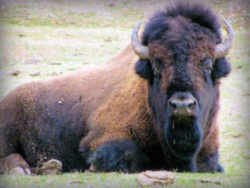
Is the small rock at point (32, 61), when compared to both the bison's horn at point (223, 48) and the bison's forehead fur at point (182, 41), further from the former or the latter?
the bison's horn at point (223, 48)

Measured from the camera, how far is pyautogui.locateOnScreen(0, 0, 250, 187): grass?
5.19m

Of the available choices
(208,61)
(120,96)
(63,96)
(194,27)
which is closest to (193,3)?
(194,27)

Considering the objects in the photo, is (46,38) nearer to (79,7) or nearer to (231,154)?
(79,7)

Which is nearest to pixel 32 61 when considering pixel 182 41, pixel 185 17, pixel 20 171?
pixel 20 171

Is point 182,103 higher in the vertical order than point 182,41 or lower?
lower

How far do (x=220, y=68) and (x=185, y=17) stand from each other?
31.0 inches

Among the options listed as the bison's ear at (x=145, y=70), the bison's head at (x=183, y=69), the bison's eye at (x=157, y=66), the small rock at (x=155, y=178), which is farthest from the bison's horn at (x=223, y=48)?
the small rock at (x=155, y=178)

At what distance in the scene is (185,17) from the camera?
6090 mm

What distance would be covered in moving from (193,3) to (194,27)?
0.63 meters

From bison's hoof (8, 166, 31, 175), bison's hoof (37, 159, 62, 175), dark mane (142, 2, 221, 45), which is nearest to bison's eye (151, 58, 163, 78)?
dark mane (142, 2, 221, 45)

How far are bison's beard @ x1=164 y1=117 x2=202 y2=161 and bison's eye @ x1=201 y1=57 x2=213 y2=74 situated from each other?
662mm

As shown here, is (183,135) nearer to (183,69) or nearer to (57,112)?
(183,69)

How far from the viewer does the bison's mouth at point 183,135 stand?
5301 millimetres

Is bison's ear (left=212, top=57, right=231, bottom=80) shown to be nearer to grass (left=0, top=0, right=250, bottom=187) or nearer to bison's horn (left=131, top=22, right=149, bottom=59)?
bison's horn (left=131, top=22, right=149, bottom=59)
